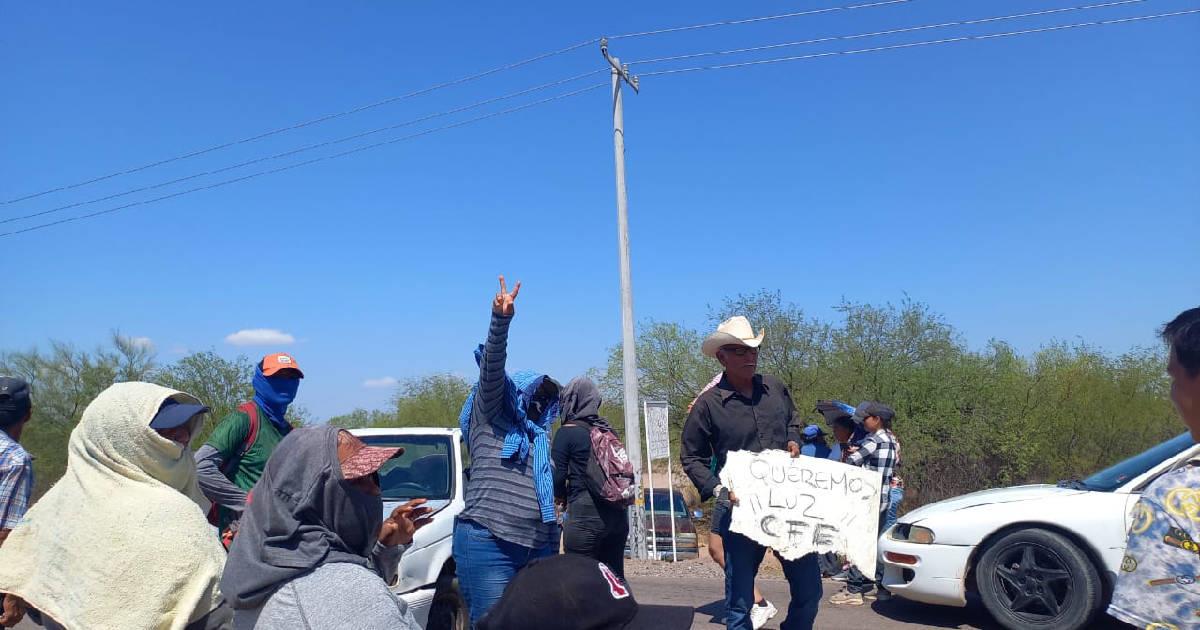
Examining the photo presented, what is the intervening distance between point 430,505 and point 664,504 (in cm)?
775

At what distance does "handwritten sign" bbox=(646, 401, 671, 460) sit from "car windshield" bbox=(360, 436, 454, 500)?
4.94 meters

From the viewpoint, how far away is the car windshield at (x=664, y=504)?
41.6 feet

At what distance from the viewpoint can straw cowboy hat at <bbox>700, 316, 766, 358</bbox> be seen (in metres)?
4.66

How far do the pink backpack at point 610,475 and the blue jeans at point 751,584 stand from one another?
637 millimetres

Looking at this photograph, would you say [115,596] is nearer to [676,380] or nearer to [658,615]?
[658,615]

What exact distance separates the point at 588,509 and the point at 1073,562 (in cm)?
373

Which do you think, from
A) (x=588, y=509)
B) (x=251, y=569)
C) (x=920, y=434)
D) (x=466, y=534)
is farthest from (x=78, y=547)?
(x=920, y=434)

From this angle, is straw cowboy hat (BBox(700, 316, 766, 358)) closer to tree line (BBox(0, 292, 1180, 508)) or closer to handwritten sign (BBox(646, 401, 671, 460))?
handwritten sign (BBox(646, 401, 671, 460))

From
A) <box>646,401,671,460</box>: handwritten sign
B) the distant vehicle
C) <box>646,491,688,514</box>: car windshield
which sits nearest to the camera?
<box>646,401,671,460</box>: handwritten sign

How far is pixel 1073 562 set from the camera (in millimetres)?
5980

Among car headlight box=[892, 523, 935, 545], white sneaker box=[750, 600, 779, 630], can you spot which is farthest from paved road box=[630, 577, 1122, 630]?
car headlight box=[892, 523, 935, 545]

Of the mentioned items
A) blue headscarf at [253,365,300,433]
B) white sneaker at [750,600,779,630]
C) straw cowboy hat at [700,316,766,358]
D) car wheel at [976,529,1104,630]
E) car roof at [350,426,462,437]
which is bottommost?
white sneaker at [750,600,779,630]

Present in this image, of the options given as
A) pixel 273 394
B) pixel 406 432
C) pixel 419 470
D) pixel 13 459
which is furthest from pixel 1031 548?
pixel 13 459

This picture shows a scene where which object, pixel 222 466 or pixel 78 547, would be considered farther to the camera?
pixel 222 466
